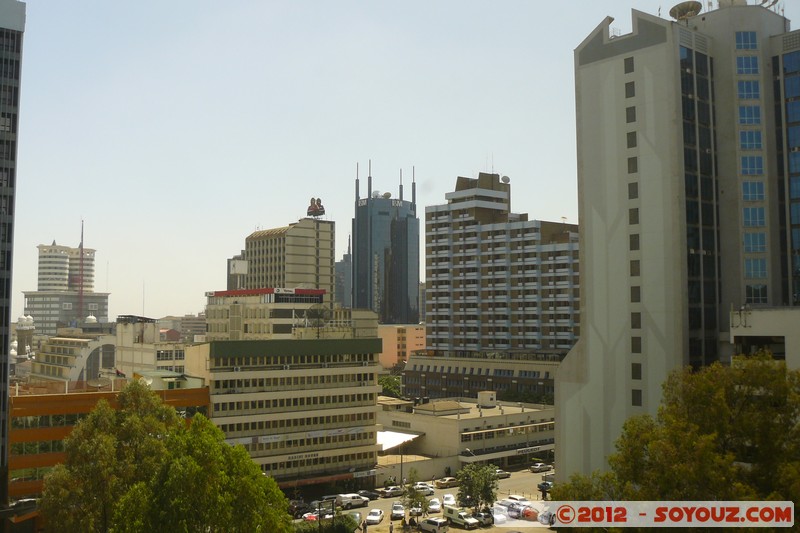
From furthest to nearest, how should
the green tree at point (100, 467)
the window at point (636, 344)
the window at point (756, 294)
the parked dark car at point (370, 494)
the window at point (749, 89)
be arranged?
1. the parked dark car at point (370, 494)
2. the window at point (749, 89)
3. the window at point (756, 294)
4. the window at point (636, 344)
5. the green tree at point (100, 467)

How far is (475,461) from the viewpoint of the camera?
10012cm

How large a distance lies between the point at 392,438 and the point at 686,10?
64.8 meters

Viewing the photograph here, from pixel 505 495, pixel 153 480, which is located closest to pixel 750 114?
pixel 505 495

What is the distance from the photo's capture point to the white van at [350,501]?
8125cm

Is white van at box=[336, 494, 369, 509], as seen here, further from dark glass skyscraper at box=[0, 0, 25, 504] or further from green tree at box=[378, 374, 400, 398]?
green tree at box=[378, 374, 400, 398]

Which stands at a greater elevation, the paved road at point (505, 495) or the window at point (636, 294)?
the window at point (636, 294)

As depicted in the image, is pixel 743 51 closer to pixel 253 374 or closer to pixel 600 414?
pixel 600 414

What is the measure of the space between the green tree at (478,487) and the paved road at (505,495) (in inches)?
123

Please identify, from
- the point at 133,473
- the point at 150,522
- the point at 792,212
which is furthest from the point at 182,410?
the point at 792,212

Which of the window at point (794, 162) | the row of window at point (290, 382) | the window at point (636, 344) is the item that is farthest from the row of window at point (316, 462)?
the window at point (794, 162)

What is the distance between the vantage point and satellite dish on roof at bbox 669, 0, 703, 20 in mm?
68625

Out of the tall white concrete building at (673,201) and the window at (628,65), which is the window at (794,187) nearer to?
the tall white concrete building at (673,201)

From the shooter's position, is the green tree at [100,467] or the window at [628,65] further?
the window at [628,65]

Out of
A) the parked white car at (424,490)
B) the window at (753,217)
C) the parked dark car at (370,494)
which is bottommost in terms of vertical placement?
the parked dark car at (370,494)
